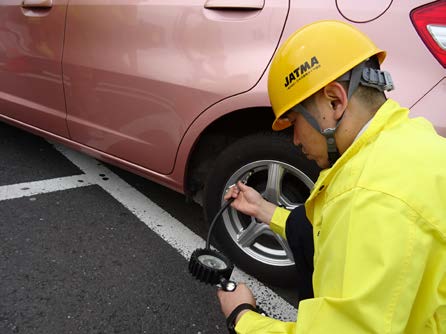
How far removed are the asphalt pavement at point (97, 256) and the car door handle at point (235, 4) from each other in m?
1.31

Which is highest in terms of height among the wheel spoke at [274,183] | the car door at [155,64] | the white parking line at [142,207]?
the car door at [155,64]

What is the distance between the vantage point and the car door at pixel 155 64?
79.5 inches

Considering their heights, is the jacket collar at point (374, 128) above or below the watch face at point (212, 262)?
above

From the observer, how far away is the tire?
2071 millimetres

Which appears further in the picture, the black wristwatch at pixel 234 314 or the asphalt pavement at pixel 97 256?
the asphalt pavement at pixel 97 256

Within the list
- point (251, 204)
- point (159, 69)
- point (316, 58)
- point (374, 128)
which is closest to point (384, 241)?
point (374, 128)

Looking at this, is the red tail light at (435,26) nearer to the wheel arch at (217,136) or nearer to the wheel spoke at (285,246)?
the wheel arch at (217,136)

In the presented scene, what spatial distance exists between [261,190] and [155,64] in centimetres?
83

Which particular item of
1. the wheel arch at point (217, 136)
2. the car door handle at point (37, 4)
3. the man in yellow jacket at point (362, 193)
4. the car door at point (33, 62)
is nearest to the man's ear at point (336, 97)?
the man in yellow jacket at point (362, 193)

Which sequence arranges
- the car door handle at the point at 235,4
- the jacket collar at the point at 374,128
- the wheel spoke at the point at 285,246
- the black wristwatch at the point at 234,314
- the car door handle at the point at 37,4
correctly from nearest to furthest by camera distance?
the jacket collar at the point at 374,128 → the black wristwatch at the point at 234,314 → the car door handle at the point at 235,4 → the wheel spoke at the point at 285,246 → the car door handle at the point at 37,4

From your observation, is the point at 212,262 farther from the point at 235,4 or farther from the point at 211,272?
the point at 235,4

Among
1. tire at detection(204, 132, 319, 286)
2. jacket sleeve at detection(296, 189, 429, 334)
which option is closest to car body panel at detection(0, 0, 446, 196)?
tire at detection(204, 132, 319, 286)

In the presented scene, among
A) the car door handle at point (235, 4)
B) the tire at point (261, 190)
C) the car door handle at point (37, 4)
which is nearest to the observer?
the car door handle at point (235, 4)

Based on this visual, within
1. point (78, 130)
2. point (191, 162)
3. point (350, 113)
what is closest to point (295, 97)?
point (350, 113)
